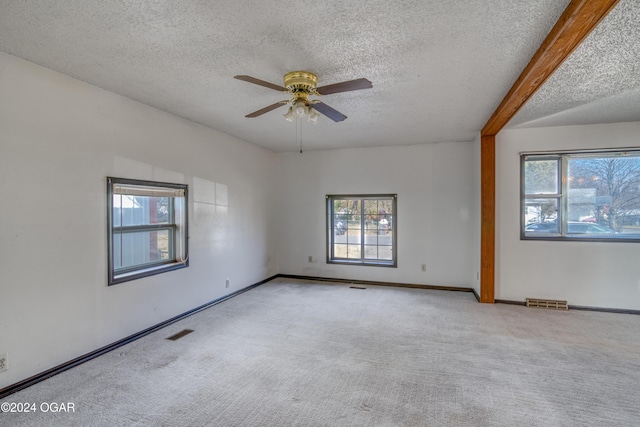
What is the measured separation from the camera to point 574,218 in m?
4.25

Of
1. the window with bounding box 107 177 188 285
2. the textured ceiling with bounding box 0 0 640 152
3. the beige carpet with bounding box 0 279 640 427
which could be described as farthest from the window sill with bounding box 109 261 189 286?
the textured ceiling with bounding box 0 0 640 152

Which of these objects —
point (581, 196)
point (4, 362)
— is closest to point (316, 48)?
point (4, 362)

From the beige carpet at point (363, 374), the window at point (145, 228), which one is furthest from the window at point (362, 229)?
the window at point (145, 228)

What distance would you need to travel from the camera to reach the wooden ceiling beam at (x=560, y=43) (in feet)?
Answer: 5.51

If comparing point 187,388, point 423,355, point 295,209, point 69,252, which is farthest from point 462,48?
point 295,209

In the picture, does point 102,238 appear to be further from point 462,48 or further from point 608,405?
point 608,405

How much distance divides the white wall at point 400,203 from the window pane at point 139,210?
2.77 meters

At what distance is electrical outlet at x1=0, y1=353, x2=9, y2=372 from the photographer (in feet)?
7.32

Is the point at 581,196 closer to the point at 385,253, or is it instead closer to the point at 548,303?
the point at 548,303

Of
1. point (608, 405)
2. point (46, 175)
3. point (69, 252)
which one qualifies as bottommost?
point (608, 405)

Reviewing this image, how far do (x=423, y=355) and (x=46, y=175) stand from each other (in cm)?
362

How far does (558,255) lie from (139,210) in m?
5.46

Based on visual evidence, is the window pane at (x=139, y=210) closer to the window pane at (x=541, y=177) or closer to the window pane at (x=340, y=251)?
the window pane at (x=340, y=251)

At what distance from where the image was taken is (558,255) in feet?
13.9
